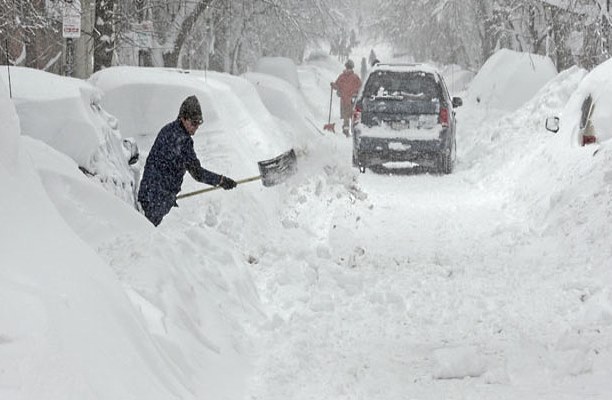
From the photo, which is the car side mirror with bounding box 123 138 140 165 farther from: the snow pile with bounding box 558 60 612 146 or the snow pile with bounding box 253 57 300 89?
the snow pile with bounding box 253 57 300 89

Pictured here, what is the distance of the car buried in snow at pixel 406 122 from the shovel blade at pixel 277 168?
513 cm

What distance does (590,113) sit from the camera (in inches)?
385

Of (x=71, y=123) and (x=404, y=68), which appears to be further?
(x=404, y=68)

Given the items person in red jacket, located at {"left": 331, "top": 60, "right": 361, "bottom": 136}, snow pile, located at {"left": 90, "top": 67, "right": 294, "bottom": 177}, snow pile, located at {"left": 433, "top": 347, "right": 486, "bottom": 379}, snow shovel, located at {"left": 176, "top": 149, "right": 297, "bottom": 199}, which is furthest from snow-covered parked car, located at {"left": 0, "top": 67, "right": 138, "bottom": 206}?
person in red jacket, located at {"left": 331, "top": 60, "right": 361, "bottom": 136}

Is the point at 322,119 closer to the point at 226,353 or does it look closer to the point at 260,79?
the point at 260,79

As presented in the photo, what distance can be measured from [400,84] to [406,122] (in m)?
0.94

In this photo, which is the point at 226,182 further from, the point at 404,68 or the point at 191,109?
the point at 404,68

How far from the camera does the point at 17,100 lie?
6.34 meters

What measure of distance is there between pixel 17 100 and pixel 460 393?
3.88 m

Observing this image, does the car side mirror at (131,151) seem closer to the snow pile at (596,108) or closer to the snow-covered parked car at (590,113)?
the snow-covered parked car at (590,113)

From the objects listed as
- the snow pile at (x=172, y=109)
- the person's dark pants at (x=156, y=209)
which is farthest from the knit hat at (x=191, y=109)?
the snow pile at (x=172, y=109)

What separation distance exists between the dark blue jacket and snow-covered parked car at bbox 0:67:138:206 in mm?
202

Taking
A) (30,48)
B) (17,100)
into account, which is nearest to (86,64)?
(30,48)

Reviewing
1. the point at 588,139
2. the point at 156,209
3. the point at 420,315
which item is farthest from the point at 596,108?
the point at 156,209
